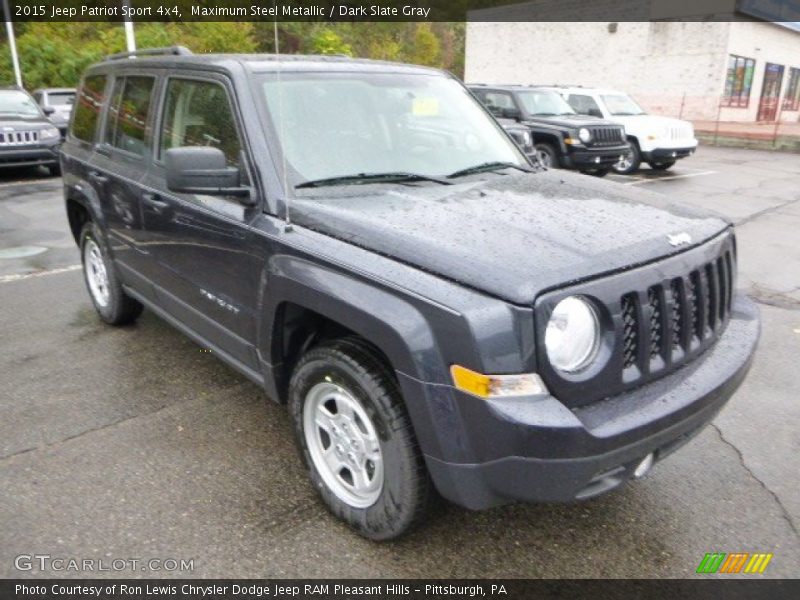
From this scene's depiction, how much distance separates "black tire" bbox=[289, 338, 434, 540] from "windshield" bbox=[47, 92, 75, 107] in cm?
1697

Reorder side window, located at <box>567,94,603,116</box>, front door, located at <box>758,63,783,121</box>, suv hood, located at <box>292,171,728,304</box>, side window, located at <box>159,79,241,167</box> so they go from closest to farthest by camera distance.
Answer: suv hood, located at <box>292,171,728,304</box>, side window, located at <box>159,79,241,167</box>, side window, located at <box>567,94,603,116</box>, front door, located at <box>758,63,783,121</box>

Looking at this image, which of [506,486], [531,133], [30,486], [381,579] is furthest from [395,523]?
[531,133]

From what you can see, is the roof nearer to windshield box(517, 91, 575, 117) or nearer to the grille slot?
the grille slot

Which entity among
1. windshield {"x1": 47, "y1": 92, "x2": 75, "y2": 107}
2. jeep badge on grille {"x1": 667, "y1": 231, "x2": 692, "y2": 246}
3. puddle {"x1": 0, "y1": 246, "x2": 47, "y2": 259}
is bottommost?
puddle {"x1": 0, "y1": 246, "x2": 47, "y2": 259}

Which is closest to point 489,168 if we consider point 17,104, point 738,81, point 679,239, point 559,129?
point 679,239

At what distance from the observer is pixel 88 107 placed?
4816 millimetres

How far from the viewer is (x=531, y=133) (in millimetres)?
12383

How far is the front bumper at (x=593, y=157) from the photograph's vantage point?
11.8 metres

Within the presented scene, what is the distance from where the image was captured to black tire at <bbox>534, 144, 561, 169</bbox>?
1213 centimetres

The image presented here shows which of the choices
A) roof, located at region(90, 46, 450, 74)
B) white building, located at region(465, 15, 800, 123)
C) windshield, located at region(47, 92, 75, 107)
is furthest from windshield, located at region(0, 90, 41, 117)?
white building, located at region(465, 15, 800, 123)

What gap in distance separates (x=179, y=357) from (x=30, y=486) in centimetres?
150

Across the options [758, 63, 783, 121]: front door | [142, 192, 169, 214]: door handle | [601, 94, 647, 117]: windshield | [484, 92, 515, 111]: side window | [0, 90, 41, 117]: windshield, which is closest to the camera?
[142, 192, 169, 214]: door handle

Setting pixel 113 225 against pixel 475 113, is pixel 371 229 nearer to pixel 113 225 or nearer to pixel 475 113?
pixel 475 113

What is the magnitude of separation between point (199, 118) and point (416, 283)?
5.96ft
